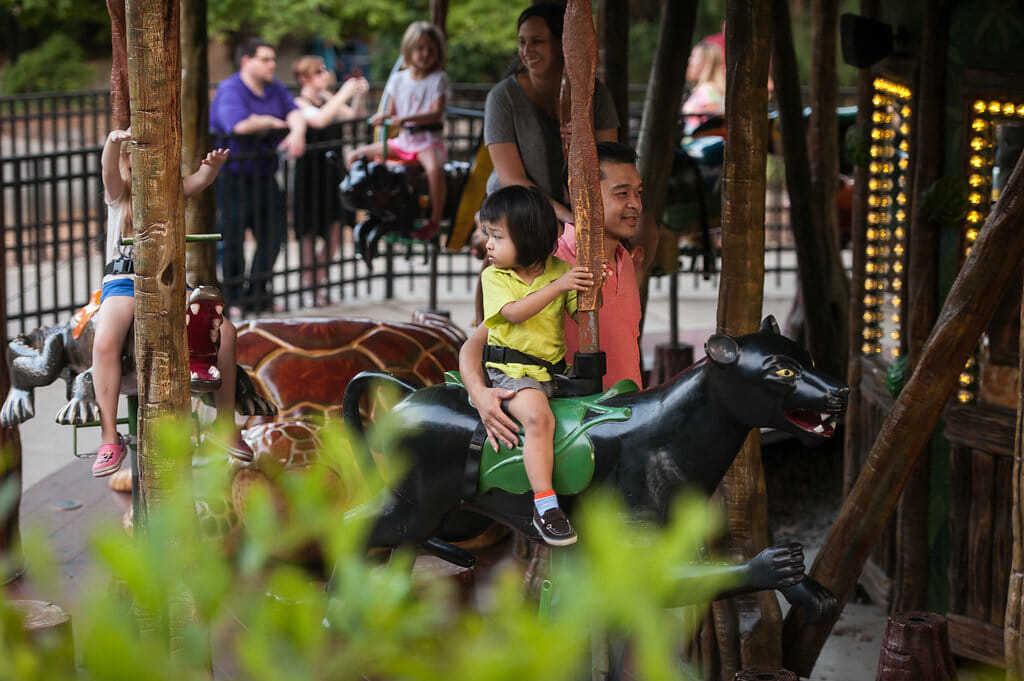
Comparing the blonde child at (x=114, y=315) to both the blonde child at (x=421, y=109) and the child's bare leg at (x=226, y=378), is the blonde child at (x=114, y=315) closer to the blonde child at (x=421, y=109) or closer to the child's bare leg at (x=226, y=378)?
the child's bare leg at (x=226, y=378)

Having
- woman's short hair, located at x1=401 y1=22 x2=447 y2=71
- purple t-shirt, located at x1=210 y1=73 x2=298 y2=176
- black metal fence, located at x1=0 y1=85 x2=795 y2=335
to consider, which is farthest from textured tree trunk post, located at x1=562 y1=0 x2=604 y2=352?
purple t-shirt, located at x1=210 y1=73 x2=298 y2=176

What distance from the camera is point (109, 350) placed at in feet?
13.9

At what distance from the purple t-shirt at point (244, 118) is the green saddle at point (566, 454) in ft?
21.5

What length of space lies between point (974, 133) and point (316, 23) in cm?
1523

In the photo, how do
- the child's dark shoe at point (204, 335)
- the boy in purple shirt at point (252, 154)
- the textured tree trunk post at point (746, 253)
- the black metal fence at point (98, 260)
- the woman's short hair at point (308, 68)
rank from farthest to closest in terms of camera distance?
the woman's short hair at point (308, 68) → the boy in purple shirt at point (252, 154) → the black metal fence at point (98, 260) → the child's dark shoe at point (204, 335) → the textured tree trunk post at point (746, 253)

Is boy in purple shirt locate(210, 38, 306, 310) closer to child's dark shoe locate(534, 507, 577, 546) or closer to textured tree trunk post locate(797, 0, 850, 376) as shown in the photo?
textured tree trunk post locate(797, 0, 850, 376)

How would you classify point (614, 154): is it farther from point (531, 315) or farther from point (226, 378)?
point (226, 378)

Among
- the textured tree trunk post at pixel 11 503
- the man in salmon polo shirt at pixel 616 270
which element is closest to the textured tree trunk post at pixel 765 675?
the man in salmon polo shirt at pixel 616 270

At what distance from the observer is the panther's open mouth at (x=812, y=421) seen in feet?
11.1

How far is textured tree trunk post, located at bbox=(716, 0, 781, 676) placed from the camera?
4.19 metres

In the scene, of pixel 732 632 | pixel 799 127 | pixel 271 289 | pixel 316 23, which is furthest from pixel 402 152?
pixel 316 23

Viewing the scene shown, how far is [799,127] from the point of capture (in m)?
7.12

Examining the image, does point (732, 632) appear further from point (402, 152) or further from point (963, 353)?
point (402, 152)

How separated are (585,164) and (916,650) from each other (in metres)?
1.63
